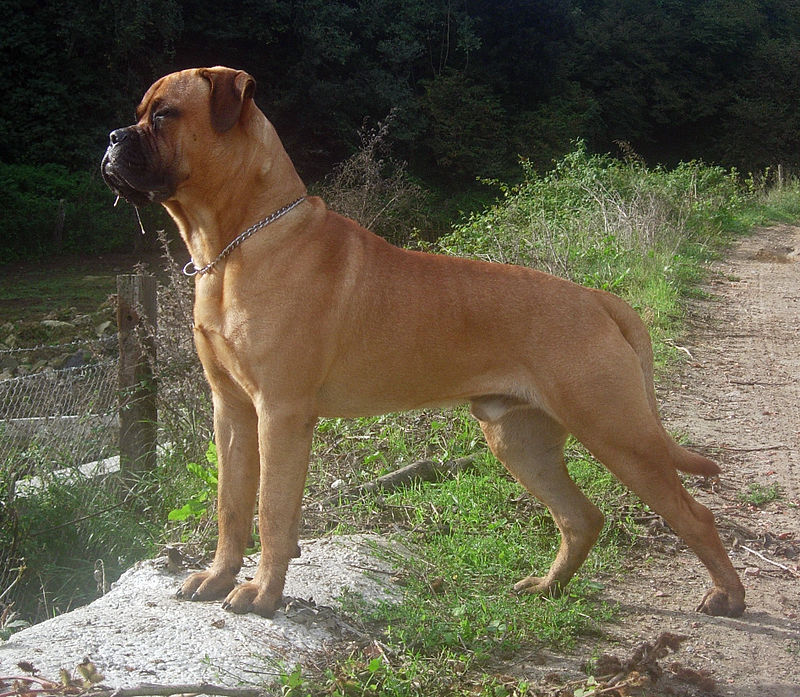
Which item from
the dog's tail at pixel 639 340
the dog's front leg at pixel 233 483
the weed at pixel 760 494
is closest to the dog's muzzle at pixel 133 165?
the dog's front leg at pixel 233 483

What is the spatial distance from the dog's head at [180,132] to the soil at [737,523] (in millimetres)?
2226

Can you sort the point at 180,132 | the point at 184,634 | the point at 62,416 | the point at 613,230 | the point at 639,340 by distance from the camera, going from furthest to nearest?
the point at 613,230 → the point at 62,416 → the point at 639,340 → the point at 180,132 → the point at 184,634

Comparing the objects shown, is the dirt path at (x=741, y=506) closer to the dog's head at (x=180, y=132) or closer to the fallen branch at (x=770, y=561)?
the fallen branch at (x=770, y=561)

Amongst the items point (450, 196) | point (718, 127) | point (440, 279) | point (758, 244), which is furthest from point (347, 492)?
point (718, 127)

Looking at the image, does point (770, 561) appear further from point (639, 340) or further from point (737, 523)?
point (639, 340)

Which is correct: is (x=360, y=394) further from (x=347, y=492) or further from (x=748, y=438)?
(x=748, y=438)

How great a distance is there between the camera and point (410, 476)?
4.71m

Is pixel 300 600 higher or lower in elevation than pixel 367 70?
lower

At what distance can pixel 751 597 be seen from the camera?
3.68 m

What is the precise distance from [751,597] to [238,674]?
224 centimetres

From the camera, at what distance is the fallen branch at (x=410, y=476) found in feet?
14.8

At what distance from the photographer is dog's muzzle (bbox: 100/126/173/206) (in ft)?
9.78

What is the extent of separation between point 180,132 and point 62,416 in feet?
10.8

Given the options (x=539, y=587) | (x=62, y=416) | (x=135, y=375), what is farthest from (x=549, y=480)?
(x=62, y=416)
